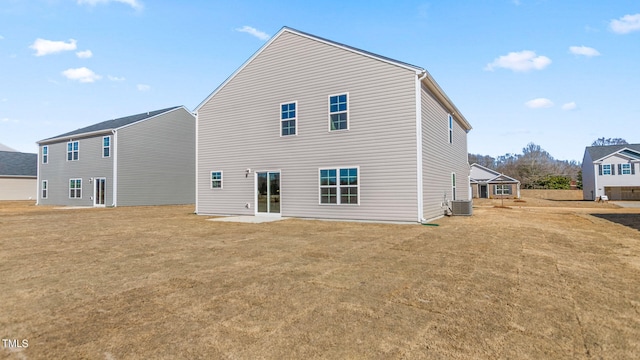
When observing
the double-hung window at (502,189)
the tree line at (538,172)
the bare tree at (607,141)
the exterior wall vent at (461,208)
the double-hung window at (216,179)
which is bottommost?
the exterior wall vent at (461,208)

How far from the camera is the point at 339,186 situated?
12.7 metres

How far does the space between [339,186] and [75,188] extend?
25.2 metres

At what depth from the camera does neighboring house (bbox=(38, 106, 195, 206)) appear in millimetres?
23406

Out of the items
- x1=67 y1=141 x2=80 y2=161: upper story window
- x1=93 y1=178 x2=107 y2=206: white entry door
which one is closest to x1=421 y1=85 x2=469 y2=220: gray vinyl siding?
x1=93 y1=178 x2=107 y2=206: white entry door

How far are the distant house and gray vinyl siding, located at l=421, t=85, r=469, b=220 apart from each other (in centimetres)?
3119

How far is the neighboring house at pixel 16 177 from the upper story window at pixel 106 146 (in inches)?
742

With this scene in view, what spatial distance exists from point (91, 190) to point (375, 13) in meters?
25.1

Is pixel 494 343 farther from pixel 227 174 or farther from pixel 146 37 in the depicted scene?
pixel 146 37

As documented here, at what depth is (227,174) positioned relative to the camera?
15.7m

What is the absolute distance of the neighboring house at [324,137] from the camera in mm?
11680

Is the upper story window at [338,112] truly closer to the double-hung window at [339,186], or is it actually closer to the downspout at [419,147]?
the double-hung window at [339,186]

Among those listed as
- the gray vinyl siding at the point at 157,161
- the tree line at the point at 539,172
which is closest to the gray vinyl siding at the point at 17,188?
the gray vinyl siding at the point at 157,161

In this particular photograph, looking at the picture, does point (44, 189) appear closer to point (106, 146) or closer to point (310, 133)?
point (106, 146)

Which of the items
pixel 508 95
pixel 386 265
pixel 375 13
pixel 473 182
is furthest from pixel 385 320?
pixel 473 182
